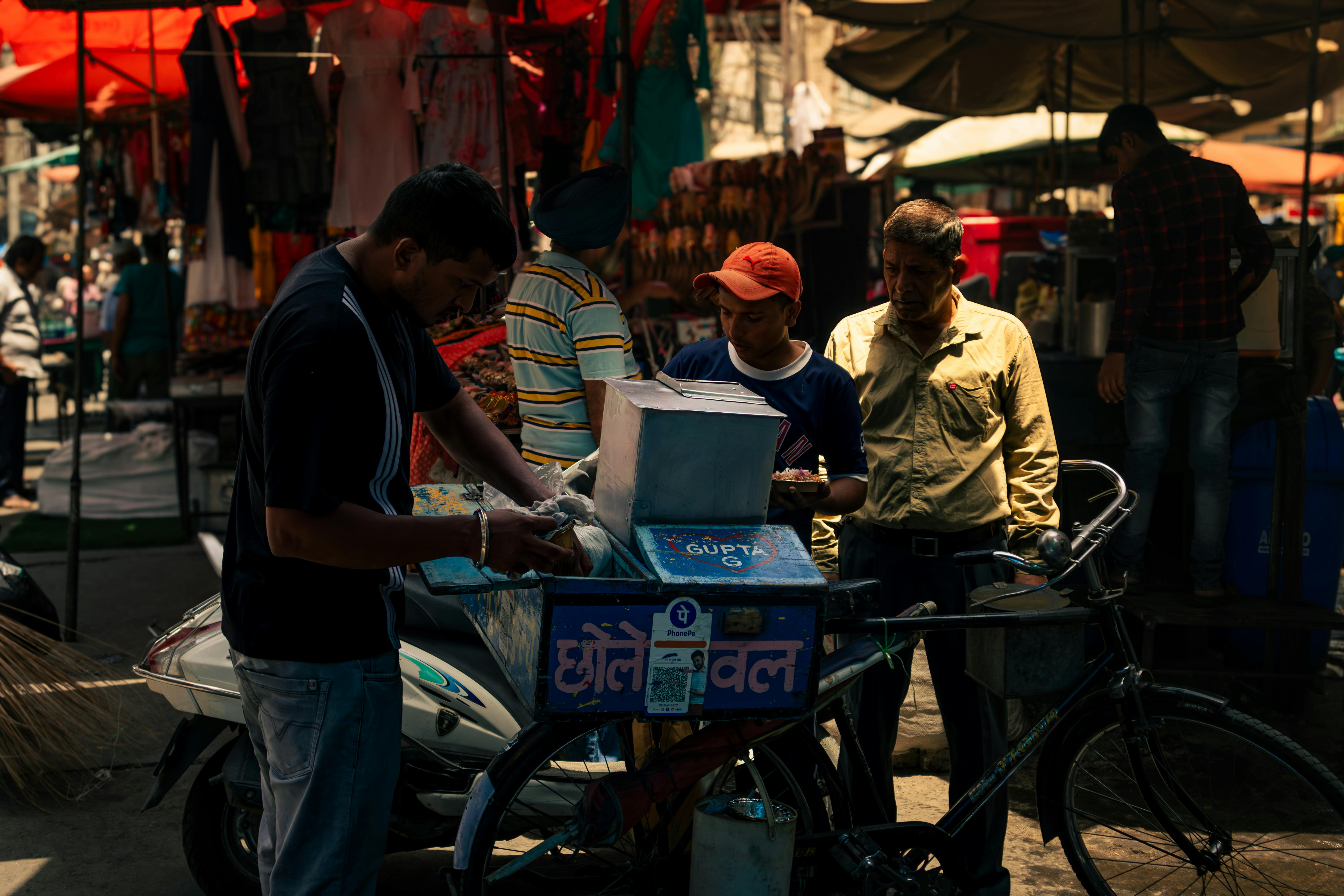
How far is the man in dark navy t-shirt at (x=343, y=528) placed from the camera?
191 centimetres

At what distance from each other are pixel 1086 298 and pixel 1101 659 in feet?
11.1

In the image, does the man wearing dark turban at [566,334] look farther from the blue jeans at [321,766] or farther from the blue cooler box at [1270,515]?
the blue cooler box at [1270,515]

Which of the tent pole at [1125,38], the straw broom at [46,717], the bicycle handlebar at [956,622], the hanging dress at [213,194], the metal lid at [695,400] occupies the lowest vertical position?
the straw broom at [46,717]

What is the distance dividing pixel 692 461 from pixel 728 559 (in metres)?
0.21

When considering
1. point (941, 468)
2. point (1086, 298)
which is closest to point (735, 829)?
point (941, 468)

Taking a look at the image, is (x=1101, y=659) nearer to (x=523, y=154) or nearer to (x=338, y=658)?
(x=338, y=658)

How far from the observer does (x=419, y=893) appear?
3.38 metres

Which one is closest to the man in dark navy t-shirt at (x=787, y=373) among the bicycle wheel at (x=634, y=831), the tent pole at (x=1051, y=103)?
the bicycle wheel at (x=634, y=831)

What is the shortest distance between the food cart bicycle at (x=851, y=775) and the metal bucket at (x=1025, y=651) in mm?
51

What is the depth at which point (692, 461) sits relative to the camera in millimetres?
2305

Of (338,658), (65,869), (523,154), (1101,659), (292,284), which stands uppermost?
(523,154)

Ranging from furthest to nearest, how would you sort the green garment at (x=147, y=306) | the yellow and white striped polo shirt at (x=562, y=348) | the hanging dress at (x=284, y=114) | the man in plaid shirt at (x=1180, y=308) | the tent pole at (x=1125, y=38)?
the green garment at (x=147, y=306)
the hanging dress at (x=284, y=114)
the tent pole at (x=1125, y=38)
the man in plaid shirt at (x=1180, y=308)
the yellow and white striped polo shirt at (x=562, y=348)

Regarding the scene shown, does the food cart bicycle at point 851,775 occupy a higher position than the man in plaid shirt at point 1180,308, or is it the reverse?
the man in plaid shirt at point 1180,308

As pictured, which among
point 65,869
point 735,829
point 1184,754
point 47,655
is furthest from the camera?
point 47,655
